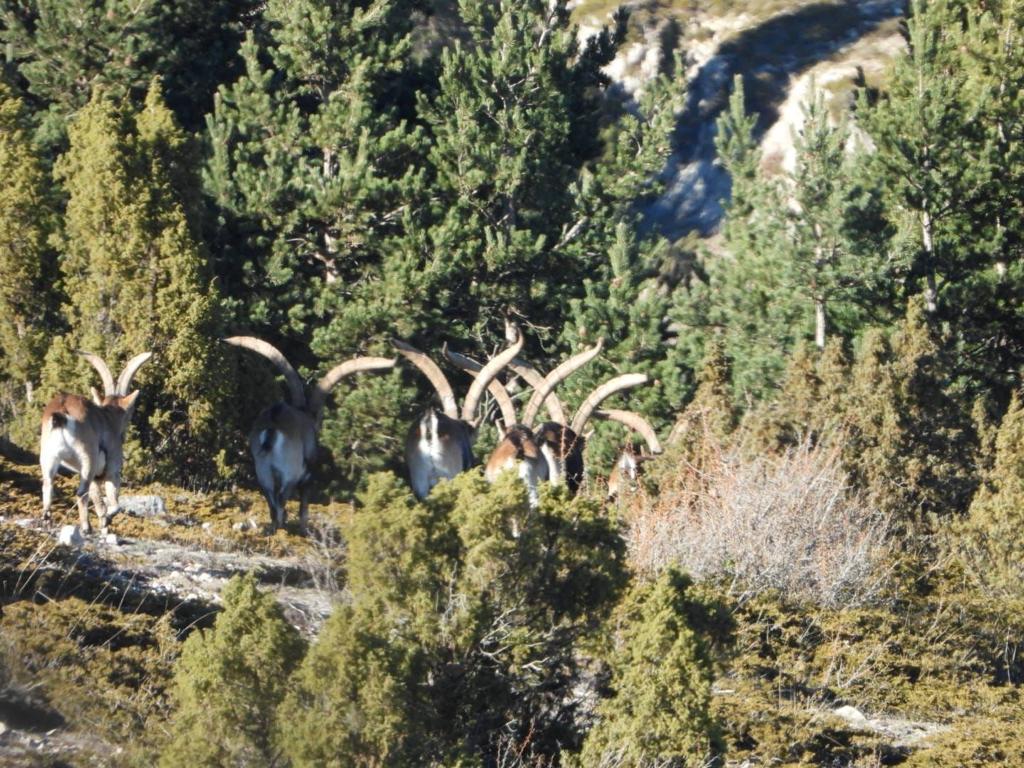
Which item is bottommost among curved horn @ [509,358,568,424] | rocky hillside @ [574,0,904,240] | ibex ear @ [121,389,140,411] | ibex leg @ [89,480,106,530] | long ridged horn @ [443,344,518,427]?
rocky hillside @ [574,0,904,240]

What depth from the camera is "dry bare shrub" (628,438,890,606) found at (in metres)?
15.6

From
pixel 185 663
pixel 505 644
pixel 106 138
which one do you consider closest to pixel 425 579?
pixel 505 644

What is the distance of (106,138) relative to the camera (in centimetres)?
2222

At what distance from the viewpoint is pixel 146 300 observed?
856 inches

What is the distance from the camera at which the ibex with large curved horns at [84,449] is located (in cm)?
1653

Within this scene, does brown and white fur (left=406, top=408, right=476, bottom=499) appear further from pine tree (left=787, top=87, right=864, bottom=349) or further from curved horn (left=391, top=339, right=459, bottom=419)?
pine tree (left=787, top=87, right=864, bottom=349)

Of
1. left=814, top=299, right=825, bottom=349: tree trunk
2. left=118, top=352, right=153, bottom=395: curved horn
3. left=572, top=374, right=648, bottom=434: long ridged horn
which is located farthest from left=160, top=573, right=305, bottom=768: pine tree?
left=814, top=299, right=825, bottom=349: tree trunk

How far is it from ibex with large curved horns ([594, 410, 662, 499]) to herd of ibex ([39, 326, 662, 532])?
0.02 m

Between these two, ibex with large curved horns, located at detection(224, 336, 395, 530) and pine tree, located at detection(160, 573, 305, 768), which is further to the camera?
ibex with large curved horns, located at detection(224, 336, 395, 530)

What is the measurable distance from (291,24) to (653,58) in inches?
1532

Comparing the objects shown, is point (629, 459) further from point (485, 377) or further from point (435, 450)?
point (435, 450)

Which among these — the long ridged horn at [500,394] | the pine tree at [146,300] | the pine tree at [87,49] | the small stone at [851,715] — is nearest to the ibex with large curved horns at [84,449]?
the pine tree at [146,300]

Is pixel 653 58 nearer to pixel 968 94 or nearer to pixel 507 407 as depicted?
pixel 968 94

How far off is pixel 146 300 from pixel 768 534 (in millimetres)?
8856
